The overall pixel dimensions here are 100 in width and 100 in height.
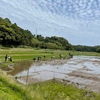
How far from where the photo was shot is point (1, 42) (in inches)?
2419

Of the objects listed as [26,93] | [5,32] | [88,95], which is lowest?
[88,95]

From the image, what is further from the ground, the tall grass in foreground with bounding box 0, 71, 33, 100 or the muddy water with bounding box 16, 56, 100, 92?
the tall grass in foreground with bounding box 0, 71, 33, 100

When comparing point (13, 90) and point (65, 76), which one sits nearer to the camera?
point (13, 90)

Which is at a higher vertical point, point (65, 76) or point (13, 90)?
point (13, 90)

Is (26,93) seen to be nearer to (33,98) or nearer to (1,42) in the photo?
(33,98)

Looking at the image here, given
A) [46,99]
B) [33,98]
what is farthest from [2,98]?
[46,99]

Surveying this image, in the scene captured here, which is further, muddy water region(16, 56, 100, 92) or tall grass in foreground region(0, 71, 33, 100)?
muddy water region(16, 56, 100, 92)

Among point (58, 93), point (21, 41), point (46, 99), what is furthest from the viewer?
point (21, 41)

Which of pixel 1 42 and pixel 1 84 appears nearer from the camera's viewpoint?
pixel 1 84

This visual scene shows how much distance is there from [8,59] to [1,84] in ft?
71.5

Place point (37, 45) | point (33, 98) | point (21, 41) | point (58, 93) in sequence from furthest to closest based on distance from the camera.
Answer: point (37, 45), point (21, 41), point (58, 93), point (33, 98)

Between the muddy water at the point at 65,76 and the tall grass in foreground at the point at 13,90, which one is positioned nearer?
the tall grass in foreground at the point at 13,90

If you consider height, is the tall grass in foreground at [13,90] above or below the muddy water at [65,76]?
above

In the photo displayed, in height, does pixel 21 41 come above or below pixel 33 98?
above
